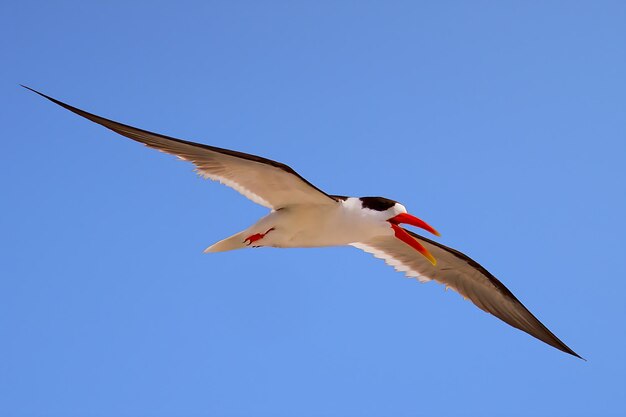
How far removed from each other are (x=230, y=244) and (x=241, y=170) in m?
1.03

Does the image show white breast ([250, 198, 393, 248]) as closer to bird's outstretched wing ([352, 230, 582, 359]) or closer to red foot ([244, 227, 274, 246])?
red foot ([244, 227, 274, 246])

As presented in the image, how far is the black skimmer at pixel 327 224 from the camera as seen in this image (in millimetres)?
7020

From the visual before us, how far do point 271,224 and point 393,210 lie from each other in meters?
1.41

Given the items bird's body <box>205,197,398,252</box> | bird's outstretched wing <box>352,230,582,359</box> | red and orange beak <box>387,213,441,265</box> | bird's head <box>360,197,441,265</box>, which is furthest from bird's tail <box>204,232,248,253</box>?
bird's outstretched wing <box>352,230,582,359</box>

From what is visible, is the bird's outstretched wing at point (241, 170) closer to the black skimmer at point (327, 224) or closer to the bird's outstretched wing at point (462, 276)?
the black skimmer at point (327, 224)

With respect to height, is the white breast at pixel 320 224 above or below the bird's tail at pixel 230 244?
above

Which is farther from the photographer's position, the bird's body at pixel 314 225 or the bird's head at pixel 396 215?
the bird's head at pixel 396 215

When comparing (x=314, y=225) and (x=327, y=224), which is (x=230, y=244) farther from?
(x=327, y=224)

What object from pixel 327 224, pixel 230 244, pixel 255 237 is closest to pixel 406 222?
pixel 327 224

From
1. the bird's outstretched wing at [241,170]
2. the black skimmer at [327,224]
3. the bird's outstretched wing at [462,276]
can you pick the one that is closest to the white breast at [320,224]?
the black skimmer at [327,224]

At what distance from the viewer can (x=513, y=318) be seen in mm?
9820

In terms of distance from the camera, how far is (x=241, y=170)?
7277 millimetres

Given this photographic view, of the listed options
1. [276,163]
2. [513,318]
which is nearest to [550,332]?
[513,318]

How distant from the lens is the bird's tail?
786 centimetres
